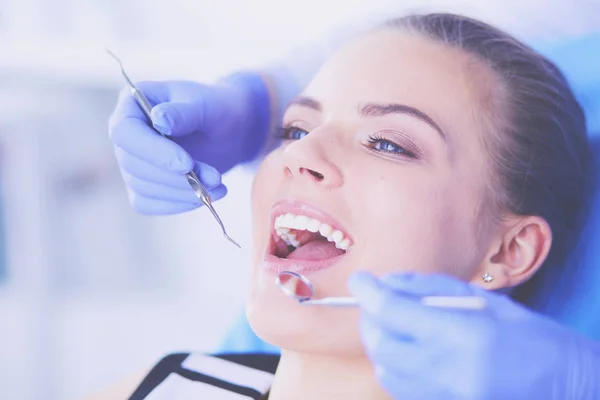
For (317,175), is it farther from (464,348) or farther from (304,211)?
(464,348)

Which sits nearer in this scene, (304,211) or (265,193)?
(304,211)

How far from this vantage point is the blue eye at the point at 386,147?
1.09 m

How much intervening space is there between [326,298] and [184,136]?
1.88ft

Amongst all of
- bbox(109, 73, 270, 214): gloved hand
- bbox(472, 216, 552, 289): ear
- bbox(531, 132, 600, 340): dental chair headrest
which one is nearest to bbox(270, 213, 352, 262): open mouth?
bbox(109, 73, 270, 214): gloved hand

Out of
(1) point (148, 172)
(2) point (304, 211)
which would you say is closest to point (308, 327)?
(2) point (304, 211)

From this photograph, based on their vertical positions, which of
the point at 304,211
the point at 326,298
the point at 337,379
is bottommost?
the point at 337,379

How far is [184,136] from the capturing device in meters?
1.44

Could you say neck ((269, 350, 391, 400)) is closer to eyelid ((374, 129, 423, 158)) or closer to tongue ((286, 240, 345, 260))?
tongue ((286, 240, 345, 260))

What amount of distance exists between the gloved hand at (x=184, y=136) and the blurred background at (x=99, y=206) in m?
0.14

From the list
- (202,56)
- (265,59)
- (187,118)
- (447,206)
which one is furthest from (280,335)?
(202,56)

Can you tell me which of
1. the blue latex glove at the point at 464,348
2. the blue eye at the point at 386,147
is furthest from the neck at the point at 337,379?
the blue eye at the point at 386,147

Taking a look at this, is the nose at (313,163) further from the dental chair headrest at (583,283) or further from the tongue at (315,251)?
A: the dental chair headrest at (583,283)

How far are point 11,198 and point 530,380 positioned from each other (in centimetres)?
176

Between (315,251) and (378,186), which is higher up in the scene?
(378,186)
